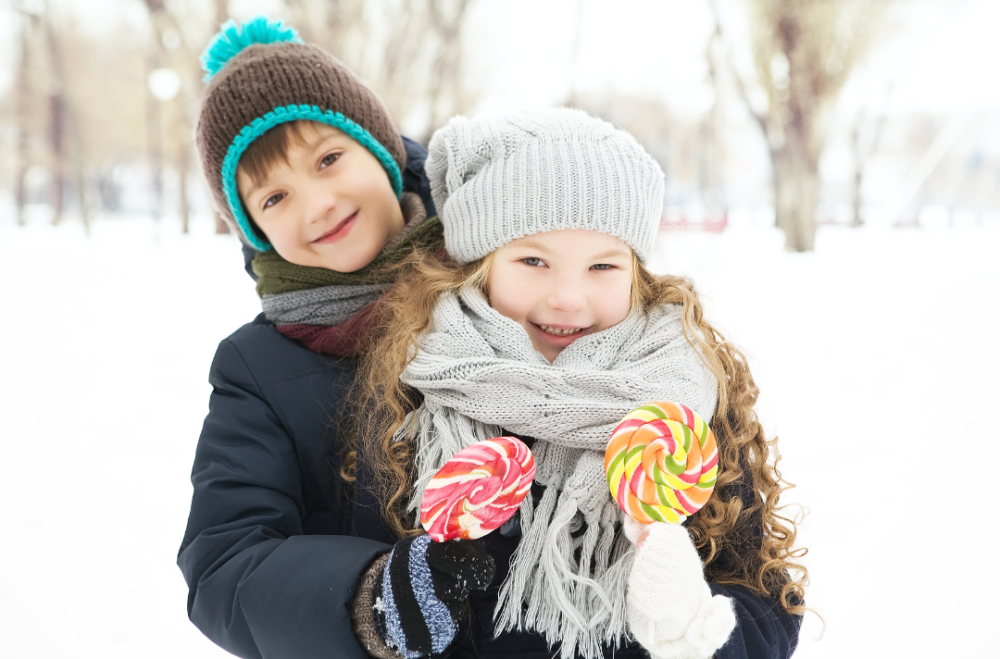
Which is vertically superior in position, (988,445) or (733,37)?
(733,37)

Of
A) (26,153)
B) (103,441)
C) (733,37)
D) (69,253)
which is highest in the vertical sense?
(733,37)

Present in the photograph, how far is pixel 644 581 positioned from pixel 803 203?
5.27m

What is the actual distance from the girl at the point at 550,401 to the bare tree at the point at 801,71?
14.8ft

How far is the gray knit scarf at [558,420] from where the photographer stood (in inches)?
42.4

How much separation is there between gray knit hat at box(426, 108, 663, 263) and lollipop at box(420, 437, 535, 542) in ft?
1.39

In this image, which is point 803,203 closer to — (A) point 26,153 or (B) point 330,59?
(B) point 330,59

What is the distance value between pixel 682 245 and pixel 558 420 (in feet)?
5.24

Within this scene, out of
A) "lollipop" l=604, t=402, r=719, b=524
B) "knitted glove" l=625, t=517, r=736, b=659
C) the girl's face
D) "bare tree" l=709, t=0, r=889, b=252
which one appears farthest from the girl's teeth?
"bare tree" l=709, t=0, r=889, b=252

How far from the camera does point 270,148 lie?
146cm

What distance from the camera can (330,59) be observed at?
1593 millimetres

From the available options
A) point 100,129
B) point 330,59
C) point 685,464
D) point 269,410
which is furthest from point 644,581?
point 100,129

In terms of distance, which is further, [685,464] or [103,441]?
[103,441]

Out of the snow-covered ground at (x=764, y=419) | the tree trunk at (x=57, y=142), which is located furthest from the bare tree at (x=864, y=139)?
the tree trunk at (x=57, y=142)

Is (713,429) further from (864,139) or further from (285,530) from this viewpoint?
(864,139)
